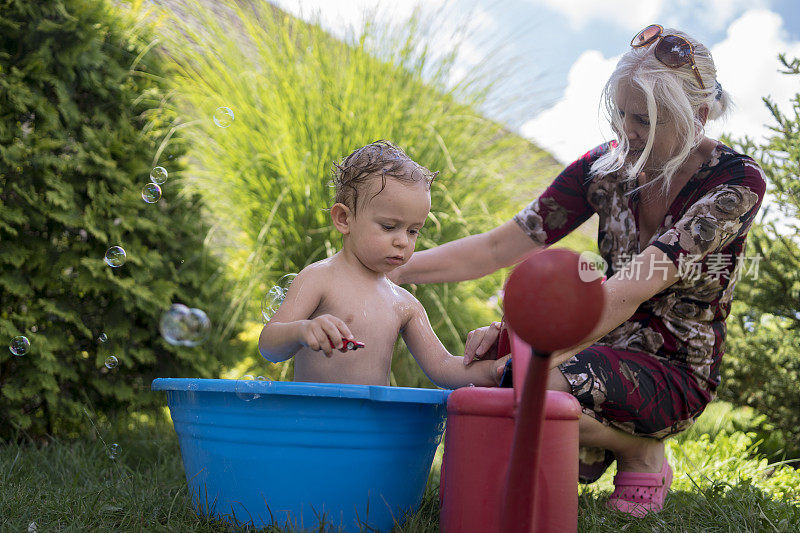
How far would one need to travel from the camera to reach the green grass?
1440 millimetres

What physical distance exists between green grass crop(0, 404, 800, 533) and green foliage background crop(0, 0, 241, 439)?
281mm

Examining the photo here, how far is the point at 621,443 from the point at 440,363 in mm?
549

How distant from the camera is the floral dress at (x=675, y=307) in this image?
1710mm

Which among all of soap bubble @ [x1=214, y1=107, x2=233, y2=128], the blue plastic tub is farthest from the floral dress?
soap bubble @ [x1=214, y1=107, x2=233, y2=128]

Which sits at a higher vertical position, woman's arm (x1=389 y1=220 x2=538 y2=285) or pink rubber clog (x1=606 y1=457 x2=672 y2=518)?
woman's arm (x1=389 y1=220 x2=538 y2=285)

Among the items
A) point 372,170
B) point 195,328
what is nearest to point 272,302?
point 195,328

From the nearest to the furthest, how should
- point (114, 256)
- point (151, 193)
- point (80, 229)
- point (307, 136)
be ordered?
point (114, 256)
point (151, 193)
point (80, 229)
point (307, 136)

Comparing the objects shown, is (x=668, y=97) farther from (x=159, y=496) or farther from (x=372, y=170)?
(x=159, y=496)

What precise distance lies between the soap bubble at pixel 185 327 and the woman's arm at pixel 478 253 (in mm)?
691

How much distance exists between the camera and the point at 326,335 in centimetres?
136

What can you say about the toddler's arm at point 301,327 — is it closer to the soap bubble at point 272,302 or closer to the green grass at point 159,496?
the soap bubble at point 272,302

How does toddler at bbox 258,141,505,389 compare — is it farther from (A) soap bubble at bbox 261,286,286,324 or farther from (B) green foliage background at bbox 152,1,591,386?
(B) green foliage background at bbox 152,1,591,386

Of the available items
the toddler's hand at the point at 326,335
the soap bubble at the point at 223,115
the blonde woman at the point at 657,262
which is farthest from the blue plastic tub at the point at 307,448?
the soap bubble at the point at 223,115

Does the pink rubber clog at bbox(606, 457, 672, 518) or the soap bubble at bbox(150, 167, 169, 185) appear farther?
the soap bubble at bbox(150, 167, 169, 185)
